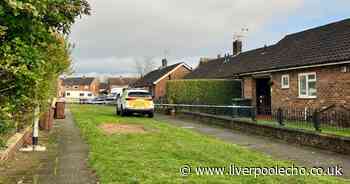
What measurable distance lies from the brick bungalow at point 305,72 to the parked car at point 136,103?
6.49m

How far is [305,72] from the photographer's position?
2017 cm

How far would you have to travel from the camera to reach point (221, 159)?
9.25 metres

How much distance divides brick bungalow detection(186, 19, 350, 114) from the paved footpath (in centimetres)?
1092

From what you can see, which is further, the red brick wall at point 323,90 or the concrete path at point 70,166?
the red brick wall at point 323,90

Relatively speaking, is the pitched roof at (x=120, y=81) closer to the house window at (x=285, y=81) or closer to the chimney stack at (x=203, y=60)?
the chimney stack at (x=203, y=60)

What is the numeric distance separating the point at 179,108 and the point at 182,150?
19.4 metres

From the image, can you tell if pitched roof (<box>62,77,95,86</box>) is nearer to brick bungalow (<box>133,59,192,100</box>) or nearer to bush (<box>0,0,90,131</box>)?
brick bungalow (<box>133,59,192,100</box>)

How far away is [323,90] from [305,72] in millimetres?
1747

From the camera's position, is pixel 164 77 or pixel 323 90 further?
pixel 164 77

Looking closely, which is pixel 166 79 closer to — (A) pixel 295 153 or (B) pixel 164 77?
(B) pixel 164 77

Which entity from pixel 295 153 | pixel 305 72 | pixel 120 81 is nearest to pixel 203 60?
pixel 305 72

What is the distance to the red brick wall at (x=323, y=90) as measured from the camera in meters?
17.4

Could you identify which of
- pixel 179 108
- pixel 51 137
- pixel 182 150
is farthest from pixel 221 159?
pixel 179 108

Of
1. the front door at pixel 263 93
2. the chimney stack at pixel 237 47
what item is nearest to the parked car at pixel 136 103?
the front door at pixel 263 93
